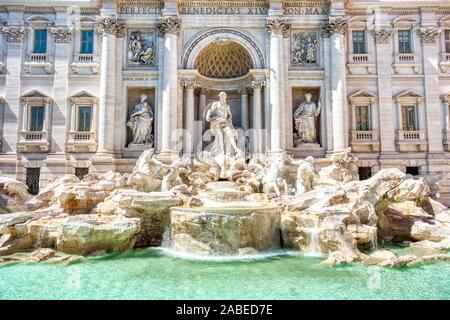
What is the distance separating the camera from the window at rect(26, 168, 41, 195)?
18047mm

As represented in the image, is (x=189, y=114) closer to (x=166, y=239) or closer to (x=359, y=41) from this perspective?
(x=166, y=239)

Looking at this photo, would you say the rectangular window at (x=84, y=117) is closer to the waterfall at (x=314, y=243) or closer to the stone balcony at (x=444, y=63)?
the waterfall at (x=314, y=243)

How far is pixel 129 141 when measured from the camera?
1842 centimetres

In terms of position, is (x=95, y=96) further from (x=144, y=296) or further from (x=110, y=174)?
(x=144, y=296)

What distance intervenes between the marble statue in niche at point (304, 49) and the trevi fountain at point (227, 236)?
5.97m

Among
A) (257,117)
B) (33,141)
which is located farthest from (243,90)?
(33,141)

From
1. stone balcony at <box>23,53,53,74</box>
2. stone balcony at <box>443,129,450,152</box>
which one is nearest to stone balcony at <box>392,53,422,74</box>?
stone balcony at <box>443,129,450,152</box>

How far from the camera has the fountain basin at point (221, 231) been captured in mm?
10453

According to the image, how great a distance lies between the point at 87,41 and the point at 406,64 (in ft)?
61.3

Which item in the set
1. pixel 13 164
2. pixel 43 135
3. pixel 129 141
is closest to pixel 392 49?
pixel 129 141

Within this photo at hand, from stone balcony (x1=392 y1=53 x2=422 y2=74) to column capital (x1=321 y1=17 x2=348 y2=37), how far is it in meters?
3.65

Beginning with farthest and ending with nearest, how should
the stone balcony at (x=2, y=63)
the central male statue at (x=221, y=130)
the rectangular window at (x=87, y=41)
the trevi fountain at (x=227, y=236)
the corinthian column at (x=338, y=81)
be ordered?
the rectangular window at (x=87, y=41) → the stone balcony at (x=2, y=63) → the corinthian column at (x=338, y=81) → the central male statue at (x=221, y=130) → the trevi fountain at (x=227, y=236)

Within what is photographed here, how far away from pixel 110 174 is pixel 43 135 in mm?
5942

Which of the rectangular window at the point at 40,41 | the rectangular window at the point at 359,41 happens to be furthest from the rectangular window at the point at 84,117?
the rectangular window at the point at 359,41
